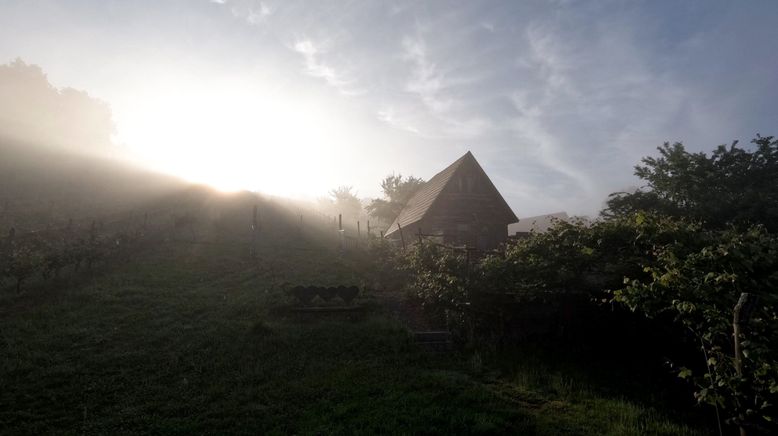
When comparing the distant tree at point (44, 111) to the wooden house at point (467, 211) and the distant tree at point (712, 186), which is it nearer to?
the wooden house at point (467, 211)

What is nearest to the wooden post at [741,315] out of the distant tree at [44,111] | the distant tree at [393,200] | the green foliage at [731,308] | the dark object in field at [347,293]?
the green foliage at [731,308]

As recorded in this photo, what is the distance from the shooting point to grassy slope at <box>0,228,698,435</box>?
7.03m

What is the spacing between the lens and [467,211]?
88.6 feet

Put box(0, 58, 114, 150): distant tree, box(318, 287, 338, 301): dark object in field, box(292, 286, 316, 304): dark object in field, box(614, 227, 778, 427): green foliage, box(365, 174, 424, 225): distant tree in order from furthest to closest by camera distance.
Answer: box(0, 58, 114, 150): distant tree < box(365, 174, 424, 225): distant tree < box(318, 287, 338, 301): dark object in field < box(292, 286, 316, 304): dark object in field < box(614, 227, 778, 427): green foliage

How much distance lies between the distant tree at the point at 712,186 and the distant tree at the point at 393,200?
83.0 feet

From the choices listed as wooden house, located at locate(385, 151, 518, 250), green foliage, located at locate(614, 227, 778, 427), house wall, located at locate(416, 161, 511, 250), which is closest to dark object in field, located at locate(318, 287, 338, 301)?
green foliage, located at locate(614, 227, 778, 427)

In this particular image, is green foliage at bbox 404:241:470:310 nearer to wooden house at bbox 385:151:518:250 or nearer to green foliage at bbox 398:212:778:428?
green foliage at bbox 398:212:778:428

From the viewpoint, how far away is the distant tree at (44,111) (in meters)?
66.2

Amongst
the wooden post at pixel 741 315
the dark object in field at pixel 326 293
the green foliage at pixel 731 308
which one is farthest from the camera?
the dark object in field at pixel 326 293

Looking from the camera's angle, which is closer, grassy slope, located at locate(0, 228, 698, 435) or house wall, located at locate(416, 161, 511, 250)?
grassy slope, located at locate(0, 228, 698, 435)

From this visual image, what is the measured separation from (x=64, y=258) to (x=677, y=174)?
31657 mm

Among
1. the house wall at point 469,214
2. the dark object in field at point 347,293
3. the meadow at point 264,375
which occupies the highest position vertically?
the house wall at point 469,214

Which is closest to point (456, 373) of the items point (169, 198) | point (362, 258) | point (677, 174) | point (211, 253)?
point (362, 258)

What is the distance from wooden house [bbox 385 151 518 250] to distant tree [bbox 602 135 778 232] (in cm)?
674
